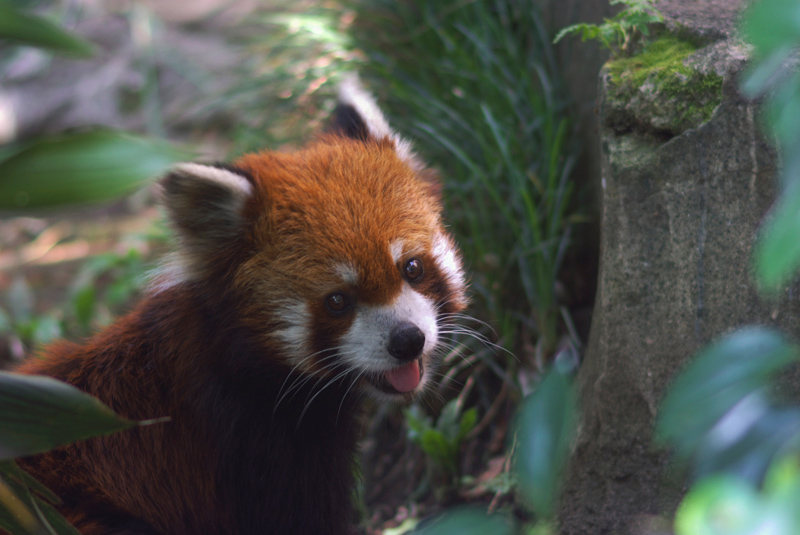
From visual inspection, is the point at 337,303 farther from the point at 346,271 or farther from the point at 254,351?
the point at 254,351

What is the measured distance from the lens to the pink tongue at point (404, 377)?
7.84 ft

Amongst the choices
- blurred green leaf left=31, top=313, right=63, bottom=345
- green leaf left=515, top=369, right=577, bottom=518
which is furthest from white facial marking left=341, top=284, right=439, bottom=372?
blurred green leaf left=31, top=313, right=63, bottom=345

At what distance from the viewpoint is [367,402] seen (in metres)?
2.74

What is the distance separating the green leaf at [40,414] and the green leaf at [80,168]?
0.38m

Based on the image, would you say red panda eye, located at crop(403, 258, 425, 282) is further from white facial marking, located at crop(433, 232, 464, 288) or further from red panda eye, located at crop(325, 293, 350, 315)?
red panda eye, located at crop(325, 293, 350, 315)

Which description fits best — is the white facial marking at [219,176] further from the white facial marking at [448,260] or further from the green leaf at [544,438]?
the green leaf at [544,438]

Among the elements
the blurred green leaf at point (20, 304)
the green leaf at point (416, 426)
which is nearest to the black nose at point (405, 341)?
the green leaf at point (416, 426)

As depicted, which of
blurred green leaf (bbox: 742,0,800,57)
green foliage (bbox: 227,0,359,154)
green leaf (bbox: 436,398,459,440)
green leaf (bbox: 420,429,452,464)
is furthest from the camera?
green foliage (bbox: 227,0,359,154)

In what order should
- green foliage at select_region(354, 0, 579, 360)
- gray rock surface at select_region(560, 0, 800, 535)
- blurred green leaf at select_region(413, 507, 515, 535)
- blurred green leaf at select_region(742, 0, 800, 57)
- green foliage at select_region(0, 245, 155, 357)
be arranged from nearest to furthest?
1. blurred green leaf at select_region(742, 0, 800, 57)
2. blurred green leaf at select_region(413, 507, 515, 535)
3. gray rock surface at select_region(560, 0, 800, 535)
4. green foliage at select_region(354, 0, 579, 360)
5. green foliage at select_region(0, 245, 155, 357)

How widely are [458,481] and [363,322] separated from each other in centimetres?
124

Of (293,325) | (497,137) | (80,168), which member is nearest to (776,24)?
(80,168)

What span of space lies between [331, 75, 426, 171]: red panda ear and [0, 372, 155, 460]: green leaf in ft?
5.32

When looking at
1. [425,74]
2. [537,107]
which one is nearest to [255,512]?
[537,107]

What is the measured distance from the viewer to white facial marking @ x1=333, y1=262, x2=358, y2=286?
2.23 m
